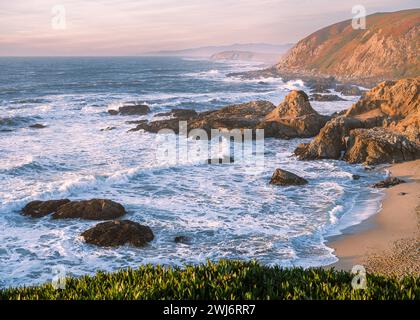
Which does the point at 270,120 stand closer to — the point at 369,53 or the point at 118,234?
the point at 118,234

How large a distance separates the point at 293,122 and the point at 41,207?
76.2ft

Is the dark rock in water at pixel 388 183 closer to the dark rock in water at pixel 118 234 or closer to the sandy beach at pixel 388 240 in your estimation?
the sandy beach at pixel 388 240

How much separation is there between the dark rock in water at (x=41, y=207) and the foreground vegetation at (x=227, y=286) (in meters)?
10.5

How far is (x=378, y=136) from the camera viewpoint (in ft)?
90.0

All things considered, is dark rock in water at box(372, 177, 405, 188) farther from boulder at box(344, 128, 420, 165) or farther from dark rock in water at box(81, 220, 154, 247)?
dark rock in water at box(81, 220, 154, 247)

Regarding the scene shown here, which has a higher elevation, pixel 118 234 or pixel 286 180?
pixel 286 180

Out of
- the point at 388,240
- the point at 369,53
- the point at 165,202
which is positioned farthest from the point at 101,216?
the point at 369,53

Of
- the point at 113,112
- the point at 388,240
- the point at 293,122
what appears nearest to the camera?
the point at 388,240

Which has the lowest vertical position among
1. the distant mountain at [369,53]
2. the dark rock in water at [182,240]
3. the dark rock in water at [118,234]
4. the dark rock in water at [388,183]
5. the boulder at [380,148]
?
the dark rock in water at [182,240]

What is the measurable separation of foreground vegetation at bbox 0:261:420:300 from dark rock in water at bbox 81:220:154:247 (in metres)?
6.75

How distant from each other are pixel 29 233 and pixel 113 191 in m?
6.16

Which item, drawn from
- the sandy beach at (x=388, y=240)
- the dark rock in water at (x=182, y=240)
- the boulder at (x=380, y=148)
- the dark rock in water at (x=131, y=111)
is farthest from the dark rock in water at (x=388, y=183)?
the dark rock in water at (x=131, y=111)

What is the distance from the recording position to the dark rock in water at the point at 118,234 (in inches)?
605

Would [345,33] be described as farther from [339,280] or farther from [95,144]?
[339,280]
